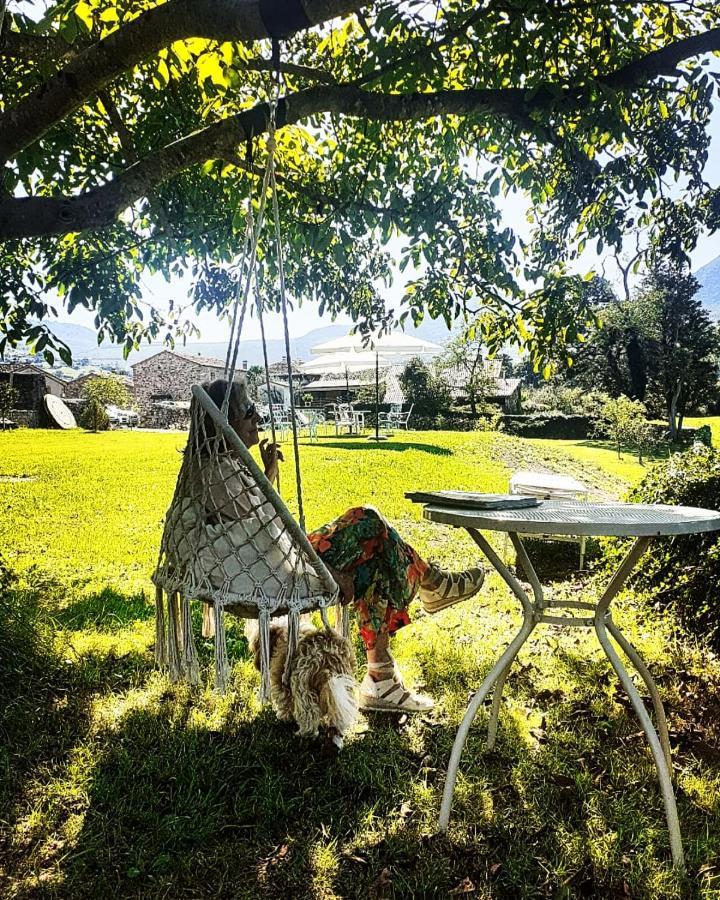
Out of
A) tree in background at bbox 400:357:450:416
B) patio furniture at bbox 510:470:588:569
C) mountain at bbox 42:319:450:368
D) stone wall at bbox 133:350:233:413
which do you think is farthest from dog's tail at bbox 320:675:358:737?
stone wall at bbox 133:350:233:413

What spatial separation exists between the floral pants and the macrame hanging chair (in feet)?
0.64

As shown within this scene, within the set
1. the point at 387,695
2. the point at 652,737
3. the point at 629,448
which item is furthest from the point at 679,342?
the point at 652,737

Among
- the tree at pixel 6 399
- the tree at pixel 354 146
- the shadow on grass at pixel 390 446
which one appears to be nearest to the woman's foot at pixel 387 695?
the tree at pixel 354 146

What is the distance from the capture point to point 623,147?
278cm

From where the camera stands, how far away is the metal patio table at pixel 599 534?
135 cm

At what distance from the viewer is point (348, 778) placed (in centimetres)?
171

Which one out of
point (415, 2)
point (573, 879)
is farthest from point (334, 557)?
point (415, 2)

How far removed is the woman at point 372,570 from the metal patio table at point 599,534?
1.23ft

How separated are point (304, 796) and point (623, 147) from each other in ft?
9.66

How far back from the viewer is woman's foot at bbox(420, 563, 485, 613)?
210 centimetres

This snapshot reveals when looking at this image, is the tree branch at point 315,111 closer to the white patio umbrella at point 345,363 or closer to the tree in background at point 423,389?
the white patio umbrella at point 345,363

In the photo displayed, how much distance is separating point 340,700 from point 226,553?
0.52 metres

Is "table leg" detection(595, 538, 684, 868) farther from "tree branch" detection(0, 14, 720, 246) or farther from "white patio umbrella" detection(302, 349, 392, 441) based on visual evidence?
"white patio umbrella" detection(302, 349, 392, 441)

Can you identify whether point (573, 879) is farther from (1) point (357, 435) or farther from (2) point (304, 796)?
(1) point (357, 435)
